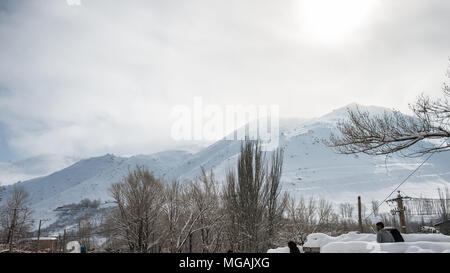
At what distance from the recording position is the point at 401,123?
8.73 metres

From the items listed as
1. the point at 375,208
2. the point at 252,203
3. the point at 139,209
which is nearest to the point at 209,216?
the point at 252,203

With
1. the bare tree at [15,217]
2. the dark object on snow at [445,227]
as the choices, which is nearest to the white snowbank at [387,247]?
the dark object on snow at [445,227]

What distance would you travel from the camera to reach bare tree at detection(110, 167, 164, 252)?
50.5ft

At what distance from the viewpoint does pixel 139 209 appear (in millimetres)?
15641

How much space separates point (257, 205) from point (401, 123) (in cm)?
1114

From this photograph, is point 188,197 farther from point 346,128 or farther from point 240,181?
point 346,128

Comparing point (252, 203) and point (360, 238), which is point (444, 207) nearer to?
point (252, 203)

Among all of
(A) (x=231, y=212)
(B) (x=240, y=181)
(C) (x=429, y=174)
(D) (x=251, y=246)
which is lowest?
(D) (x=251, y=246)

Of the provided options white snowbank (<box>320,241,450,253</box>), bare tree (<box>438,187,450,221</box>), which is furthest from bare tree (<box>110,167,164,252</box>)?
bare tree (<box>438,187,450,221</box>)

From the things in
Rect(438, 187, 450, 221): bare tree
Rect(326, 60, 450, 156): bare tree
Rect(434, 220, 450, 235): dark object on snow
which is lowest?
Rect(434, 220, 450, 235): dark object on snow

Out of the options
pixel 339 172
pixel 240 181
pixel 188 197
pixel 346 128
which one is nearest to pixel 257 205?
pixel 240 181

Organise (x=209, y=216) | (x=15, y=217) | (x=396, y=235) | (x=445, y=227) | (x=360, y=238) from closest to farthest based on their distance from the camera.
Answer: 1. (x=396, y=235)
2. (x=360, y=238)
3. (x=209, y=216)
4. (x=445, y=227)
5. (x=15, y=217)

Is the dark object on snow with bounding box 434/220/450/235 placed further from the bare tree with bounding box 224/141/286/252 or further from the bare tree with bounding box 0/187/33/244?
the bare tree with bounding box 0/187/33/244
